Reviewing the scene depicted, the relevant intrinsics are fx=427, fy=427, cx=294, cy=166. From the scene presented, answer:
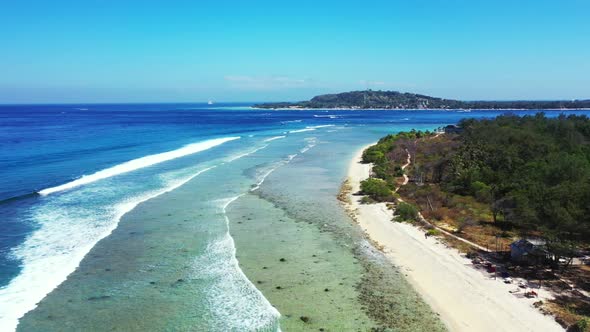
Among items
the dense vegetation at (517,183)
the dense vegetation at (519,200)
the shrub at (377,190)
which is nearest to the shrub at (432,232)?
the dense vegetation at (519,200)

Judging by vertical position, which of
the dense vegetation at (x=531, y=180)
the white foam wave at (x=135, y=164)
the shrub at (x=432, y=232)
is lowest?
the shrub at (x=432, y=232)

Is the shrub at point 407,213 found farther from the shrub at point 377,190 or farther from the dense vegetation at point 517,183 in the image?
the shrub at point 377,190

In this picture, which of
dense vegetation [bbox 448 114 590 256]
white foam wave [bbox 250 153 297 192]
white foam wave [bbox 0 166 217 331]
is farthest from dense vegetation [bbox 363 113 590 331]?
white foam wave [bbox 0 166 217 331]

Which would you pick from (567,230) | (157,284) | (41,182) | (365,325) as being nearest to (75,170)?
(41,182)

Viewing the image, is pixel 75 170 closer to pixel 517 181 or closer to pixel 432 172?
pixel 432 172

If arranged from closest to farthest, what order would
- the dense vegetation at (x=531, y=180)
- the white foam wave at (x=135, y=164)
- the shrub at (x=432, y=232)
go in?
the dense vegetation at (x=531, y=180)
the shrub at (x=432, y=232)
the white foam wave at (x=135, y=164)

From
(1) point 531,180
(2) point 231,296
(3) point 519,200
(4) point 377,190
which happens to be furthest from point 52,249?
(1) point 531,180
